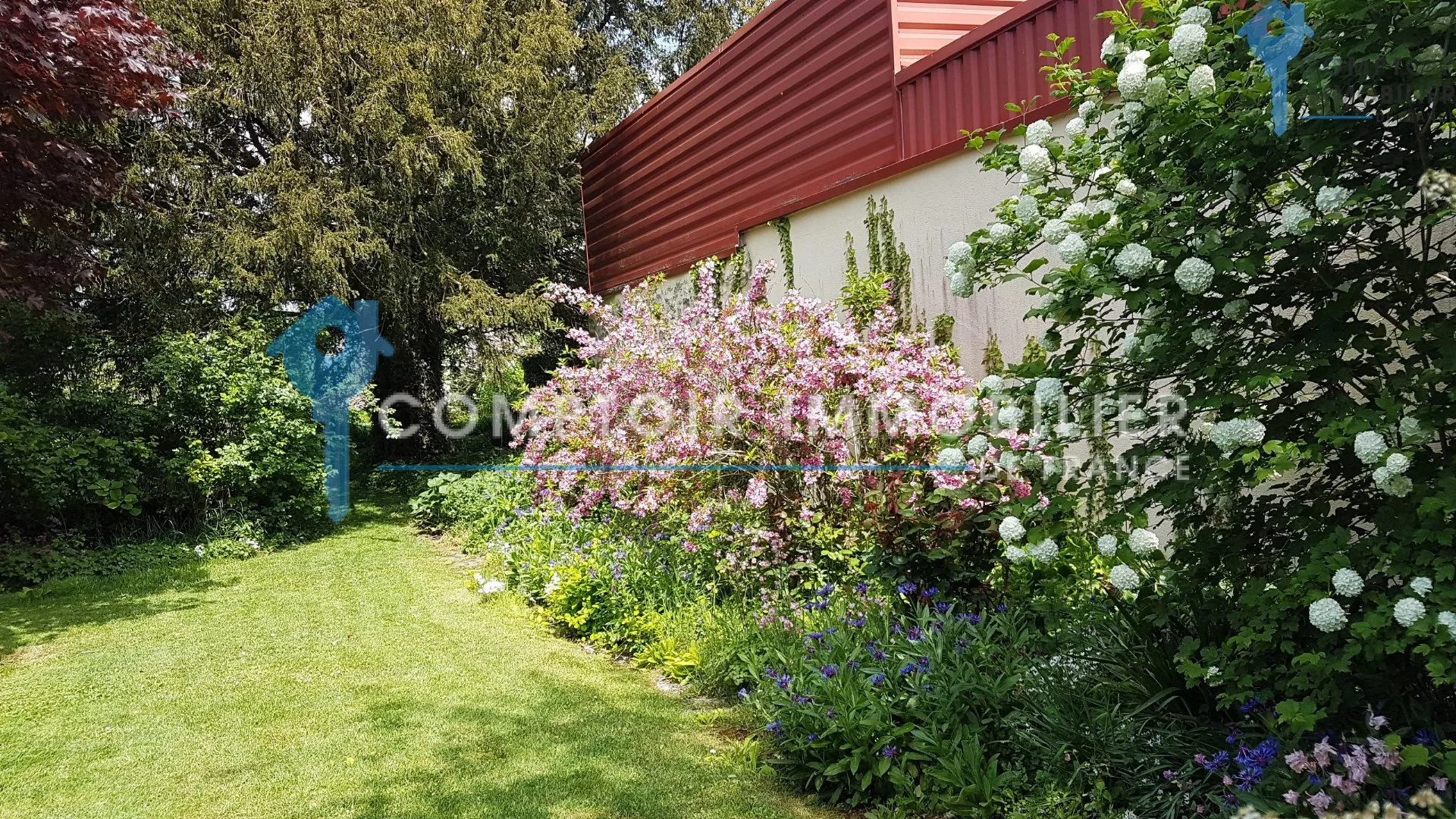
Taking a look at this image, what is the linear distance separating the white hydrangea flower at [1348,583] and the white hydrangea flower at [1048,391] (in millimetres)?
888

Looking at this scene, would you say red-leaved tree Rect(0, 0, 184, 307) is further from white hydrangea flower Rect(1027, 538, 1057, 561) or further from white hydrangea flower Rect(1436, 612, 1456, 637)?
white hydrangea flower Rect(1436, 612, 1456, 637)

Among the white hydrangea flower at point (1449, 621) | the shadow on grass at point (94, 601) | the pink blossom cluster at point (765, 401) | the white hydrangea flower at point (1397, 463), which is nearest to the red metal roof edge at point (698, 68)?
the pink blossom cluster at point (765, 401)

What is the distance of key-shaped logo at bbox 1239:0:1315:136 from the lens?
7.27 feet

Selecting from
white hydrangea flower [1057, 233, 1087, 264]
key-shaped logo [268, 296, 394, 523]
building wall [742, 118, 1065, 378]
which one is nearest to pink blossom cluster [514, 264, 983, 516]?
building wall [742, 118, 1065, 378]

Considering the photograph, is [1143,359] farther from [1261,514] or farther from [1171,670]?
[1171,670]

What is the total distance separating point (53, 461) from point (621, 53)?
10.00 metres

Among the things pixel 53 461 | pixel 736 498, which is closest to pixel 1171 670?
pixel 736 498

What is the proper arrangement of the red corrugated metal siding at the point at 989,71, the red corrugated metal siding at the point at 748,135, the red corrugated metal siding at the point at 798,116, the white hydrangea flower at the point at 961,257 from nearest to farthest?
the white hydrangea flower at the point at 961,257
the red corrugated metal siding at the point at 989,71
the red corrugated metal siding at the point at 798,116
the red corrugated metal siding at the point at 748,135

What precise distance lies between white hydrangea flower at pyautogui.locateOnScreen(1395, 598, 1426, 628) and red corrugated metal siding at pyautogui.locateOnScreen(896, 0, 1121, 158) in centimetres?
332

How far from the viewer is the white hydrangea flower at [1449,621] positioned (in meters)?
1.90

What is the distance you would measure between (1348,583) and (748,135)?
642cm

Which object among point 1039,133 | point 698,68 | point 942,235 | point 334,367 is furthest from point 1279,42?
point 334,367

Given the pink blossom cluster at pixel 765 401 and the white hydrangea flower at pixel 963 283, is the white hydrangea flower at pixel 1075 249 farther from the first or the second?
the pink blossom cluster at pixel 765 401

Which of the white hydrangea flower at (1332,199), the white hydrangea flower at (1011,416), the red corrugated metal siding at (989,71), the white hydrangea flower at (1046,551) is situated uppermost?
the red corrugated metal siding at (989,71)
